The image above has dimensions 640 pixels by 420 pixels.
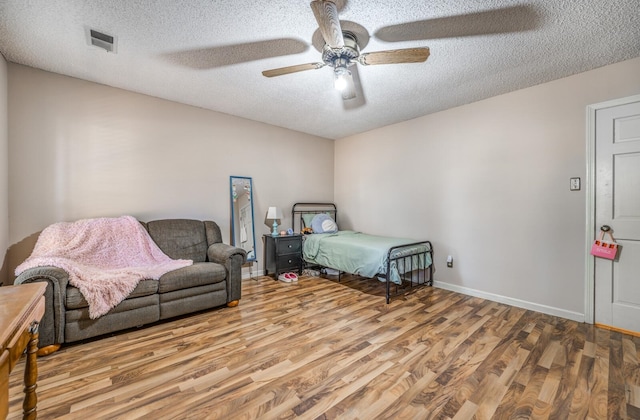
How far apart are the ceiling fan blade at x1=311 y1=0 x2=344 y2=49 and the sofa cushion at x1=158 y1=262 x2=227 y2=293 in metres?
2.38

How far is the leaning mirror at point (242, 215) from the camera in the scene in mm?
3969

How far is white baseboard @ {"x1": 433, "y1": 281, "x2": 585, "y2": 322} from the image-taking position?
8.88 ft

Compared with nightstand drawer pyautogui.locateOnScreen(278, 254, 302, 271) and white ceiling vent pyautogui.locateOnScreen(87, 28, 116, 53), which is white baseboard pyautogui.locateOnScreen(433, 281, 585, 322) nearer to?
nightstand drawer pyautogui.locateOnScreen(278, 254, 302, 271)

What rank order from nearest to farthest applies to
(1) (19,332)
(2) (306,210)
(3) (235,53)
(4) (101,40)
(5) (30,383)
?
1. (1) (19,332)
2. (5) (30,383)
3. (4) (101,40)
4. (3) (235,53)
5. (2) (306,210)

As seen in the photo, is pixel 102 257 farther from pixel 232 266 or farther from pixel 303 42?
pixel 303 42

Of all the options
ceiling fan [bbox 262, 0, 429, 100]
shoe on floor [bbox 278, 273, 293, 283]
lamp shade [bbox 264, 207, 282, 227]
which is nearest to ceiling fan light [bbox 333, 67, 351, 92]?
ceiling fan [bbox 262, 0, 429, 100]

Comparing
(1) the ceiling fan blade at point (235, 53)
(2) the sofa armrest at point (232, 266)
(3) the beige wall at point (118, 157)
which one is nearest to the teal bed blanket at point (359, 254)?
(3) the beige wall at point (118, 157)

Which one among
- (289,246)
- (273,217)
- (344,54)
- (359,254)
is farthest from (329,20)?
(289,246)

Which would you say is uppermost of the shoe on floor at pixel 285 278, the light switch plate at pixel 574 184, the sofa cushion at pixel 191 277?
the light switch plate at pixel 574 184

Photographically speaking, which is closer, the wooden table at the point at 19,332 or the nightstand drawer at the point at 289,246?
the wooden table at the point at 19,332

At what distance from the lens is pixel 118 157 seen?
10.1 feet

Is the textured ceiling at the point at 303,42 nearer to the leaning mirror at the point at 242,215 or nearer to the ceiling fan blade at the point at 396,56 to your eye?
the ceiling fan blade at the point at 396,56

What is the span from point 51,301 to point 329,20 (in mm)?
2808

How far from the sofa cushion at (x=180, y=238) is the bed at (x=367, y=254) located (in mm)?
1586
